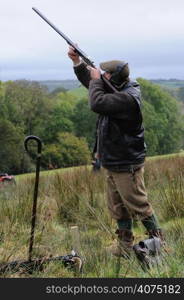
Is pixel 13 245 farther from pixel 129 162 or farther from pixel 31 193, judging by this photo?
pixel 31 193

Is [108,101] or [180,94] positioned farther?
[180,94]

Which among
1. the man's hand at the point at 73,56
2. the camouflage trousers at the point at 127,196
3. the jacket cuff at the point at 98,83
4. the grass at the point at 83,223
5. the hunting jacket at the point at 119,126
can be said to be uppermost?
the man's hand at the point at 73,56

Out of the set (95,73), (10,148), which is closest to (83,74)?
(95,73)

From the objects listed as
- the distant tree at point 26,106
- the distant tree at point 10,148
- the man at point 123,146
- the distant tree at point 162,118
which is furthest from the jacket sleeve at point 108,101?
the distant tree at point 162,118

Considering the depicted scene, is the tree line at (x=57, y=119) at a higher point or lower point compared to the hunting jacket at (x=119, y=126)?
lower

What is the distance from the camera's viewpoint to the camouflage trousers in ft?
16.8

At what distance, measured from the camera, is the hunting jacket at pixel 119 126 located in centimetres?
488

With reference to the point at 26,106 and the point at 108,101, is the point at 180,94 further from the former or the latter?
the point at 108,101

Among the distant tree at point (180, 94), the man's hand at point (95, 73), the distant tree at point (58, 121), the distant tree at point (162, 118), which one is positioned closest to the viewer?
the man's hand at point (95, 73)

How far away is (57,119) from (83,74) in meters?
51.6

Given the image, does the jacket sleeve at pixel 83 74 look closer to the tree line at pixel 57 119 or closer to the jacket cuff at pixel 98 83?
the jacket cuff at pixel 98 83

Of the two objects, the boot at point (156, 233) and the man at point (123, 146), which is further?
the boot at point (156, 233)

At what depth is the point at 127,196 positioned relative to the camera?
5.12 metres

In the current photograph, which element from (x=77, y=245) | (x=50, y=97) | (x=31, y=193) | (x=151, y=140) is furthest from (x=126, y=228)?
(x=50, y=97)
